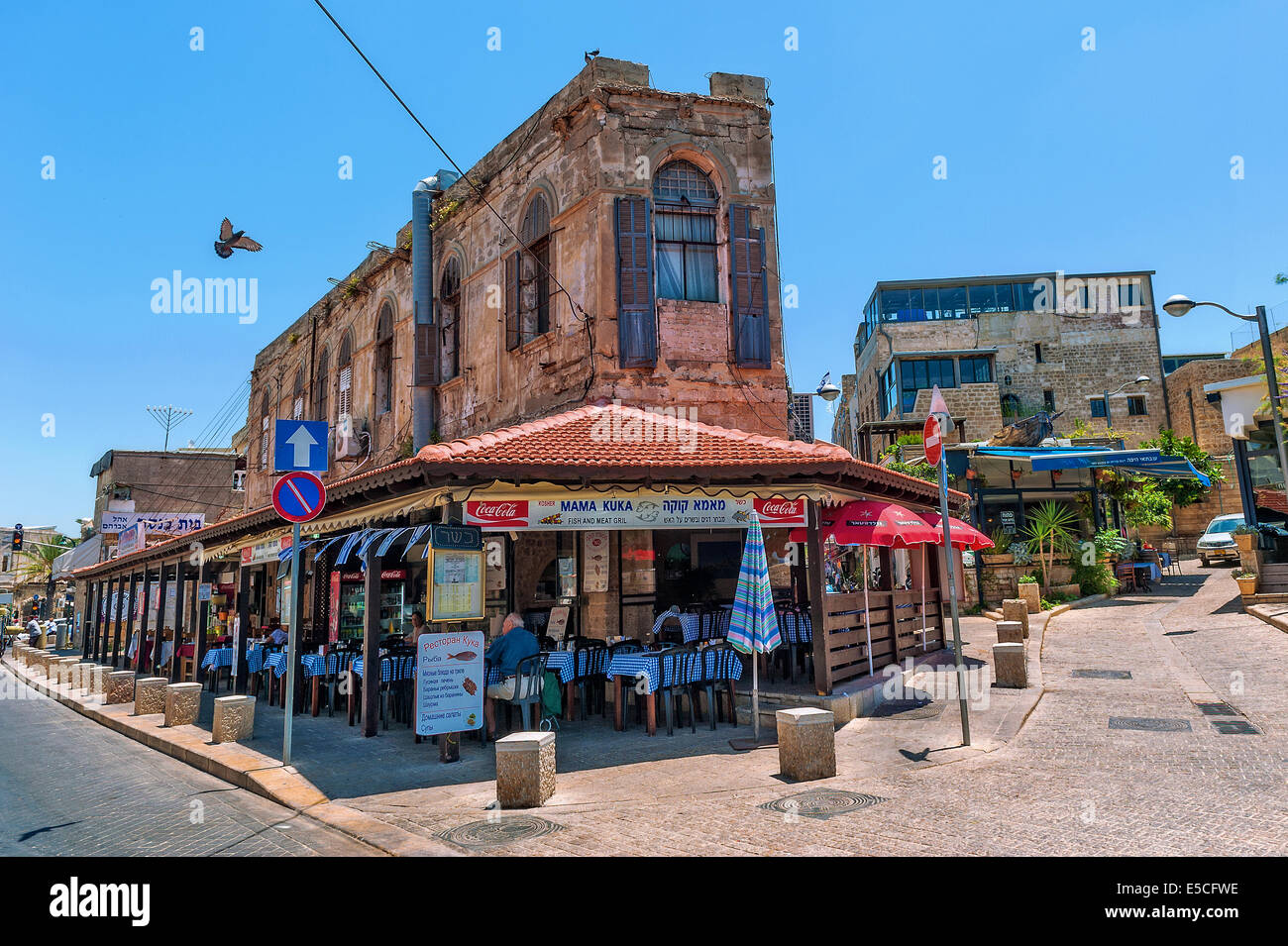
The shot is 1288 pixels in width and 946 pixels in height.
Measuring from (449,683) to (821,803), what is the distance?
13.6 feet

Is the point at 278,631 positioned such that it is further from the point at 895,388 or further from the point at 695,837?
the point at 895,388

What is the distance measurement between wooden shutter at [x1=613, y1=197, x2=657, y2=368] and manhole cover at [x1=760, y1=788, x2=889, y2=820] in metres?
9.05

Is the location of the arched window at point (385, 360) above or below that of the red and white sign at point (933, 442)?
above

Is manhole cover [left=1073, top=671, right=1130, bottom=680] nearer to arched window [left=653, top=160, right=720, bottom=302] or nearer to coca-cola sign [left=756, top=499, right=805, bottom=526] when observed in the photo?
coca-cola sign [left=756, top=499, right=805, bottom=526]

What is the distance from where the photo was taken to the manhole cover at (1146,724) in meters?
8.08

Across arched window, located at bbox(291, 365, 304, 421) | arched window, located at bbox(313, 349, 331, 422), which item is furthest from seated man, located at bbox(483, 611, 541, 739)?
arched window, located at bbox(291, 365, 304, 421)

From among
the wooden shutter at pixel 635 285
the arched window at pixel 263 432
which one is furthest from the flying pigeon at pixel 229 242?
the wooden shutter at pixel 635 285

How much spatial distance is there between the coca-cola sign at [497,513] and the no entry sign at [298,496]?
5.48 feet

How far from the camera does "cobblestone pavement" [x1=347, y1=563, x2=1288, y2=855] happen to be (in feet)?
16.5

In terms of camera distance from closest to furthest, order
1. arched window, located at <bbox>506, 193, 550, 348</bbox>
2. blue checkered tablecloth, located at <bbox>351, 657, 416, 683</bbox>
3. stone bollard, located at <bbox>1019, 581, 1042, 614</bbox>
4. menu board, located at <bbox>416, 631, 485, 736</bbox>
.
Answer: menu board, located at <bbox>416, 631, 485, 736</bbox> → blue checkered tablecloth, located at <bbox>351, 657, 416, 683</bbox> → arched window, located at <bbox>506, 193, 550, 348</bbox> → stone bollard, located at <bbox>1019, 581, 1042, 614</bbox>

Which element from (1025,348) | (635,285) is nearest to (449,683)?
(635,285)

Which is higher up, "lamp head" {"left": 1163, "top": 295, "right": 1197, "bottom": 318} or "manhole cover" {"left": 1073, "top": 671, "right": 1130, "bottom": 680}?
"lamp head" {"left": 1163, "top": 295, "right": 1197, "bottom": 318}

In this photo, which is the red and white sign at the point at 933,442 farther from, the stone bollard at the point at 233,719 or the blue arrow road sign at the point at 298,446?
the stone bollard at the point at 233,719

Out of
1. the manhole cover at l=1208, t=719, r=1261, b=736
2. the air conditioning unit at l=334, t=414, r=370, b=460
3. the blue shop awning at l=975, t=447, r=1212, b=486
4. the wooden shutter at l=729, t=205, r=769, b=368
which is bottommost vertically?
the manhole cover at l=1208, t=719, r=1261, b=736
